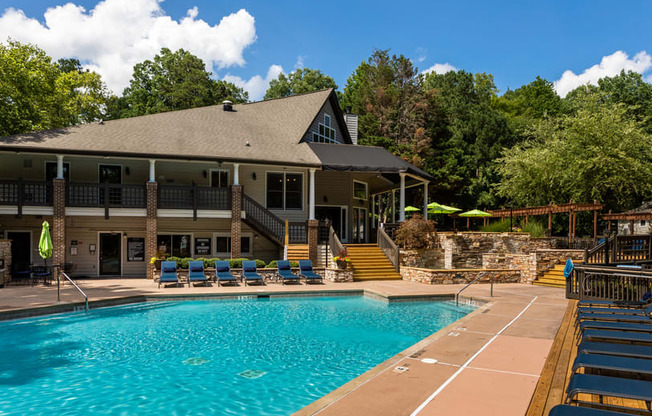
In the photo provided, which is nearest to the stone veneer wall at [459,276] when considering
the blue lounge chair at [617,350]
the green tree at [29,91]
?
the blue lounge chair at [617,350]

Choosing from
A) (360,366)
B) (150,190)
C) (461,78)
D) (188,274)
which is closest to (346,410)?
(360,366)

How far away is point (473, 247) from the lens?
22375 mm

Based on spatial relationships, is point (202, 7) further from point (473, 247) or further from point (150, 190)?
point (473, 247)

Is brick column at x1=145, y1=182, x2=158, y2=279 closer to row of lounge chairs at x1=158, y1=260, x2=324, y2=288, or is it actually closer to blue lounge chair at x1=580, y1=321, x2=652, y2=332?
row of lounge chairs at x1=158, y1=260, x2=324, y2=288

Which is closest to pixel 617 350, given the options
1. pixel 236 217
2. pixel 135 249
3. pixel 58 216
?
pixel 236 217

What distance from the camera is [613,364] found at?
463 centimetres

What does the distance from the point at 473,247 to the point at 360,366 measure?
53.0 feet

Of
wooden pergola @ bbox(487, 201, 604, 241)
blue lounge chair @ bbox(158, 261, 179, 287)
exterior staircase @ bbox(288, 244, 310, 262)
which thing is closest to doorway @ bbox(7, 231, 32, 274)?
blue lounge chair @ bbox(158, 261, 179, 287)

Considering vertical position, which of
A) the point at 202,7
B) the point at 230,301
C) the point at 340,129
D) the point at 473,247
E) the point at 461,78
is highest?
the point at 461,78

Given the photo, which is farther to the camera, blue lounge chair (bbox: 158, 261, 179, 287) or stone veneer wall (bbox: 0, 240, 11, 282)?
stone veneer wall (bbox: 0, 240, 11, 282)

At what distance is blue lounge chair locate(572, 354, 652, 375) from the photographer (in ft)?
14.6

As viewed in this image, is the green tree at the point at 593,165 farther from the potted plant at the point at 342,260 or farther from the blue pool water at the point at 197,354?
the blue pool water at the point at 197,354

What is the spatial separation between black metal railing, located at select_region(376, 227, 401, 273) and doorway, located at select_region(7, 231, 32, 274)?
17298 mm

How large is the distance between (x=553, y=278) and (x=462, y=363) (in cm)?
1309
